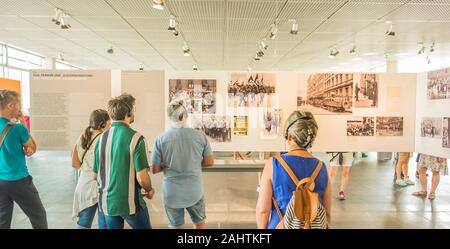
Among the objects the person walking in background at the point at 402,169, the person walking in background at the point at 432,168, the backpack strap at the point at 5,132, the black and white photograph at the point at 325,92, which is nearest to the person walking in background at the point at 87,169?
the backpack strap at the point at 5,132

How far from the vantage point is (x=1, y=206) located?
6.70ft

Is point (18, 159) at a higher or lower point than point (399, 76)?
lower

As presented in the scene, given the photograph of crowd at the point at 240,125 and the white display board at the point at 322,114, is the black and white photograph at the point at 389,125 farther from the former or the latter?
the photograph of crowd at the point at 240,125

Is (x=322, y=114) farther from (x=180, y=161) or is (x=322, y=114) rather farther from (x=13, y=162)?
(x=13, y=162)

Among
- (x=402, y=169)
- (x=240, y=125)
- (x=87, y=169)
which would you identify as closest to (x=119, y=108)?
(x=87, y=169)

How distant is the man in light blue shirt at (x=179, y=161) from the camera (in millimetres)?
2039

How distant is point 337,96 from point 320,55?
197 inches

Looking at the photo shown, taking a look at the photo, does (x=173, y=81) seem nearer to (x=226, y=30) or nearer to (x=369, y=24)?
Result: (x=226, y=30)

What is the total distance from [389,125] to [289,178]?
108 inches

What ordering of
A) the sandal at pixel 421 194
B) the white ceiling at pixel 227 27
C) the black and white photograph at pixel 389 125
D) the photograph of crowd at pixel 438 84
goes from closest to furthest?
the photograph of crowd at pixel 438 84 < the black and white photograph at pixel 389 125 < the white ceiling at pixel 227 27 < the sandal at pixel 421 194

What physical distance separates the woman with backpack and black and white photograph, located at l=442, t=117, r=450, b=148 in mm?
2546

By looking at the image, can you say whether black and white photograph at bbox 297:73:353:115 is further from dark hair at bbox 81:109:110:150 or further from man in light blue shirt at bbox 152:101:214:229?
dark hair at bbox 81:109:110:150

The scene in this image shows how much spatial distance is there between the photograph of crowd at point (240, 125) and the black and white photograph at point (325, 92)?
67cm
